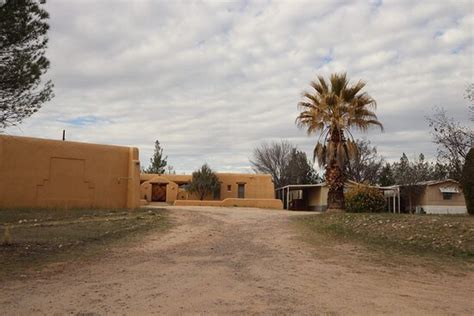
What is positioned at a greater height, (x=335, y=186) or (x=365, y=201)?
(x=335, y=186)

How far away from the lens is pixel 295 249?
11.9 meters

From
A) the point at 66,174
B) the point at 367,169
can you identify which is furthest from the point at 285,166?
the point at 66,174

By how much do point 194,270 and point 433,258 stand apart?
17.2 feet

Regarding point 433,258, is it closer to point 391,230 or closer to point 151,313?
point 391,230

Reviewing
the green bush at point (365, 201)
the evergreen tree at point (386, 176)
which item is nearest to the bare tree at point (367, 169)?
the evergreen tree at point (386, 176)

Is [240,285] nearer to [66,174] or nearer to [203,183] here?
[66,174]

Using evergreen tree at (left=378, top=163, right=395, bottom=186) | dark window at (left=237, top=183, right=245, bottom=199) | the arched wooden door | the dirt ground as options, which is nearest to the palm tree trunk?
the dirt ground

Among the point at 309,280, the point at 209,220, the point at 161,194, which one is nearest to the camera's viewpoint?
the point at 309,280

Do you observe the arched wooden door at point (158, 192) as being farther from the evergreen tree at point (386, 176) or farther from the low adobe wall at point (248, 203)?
the evergreen tree at point (386, 176)

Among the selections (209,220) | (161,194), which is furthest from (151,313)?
(161,194)

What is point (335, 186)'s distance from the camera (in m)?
22.7

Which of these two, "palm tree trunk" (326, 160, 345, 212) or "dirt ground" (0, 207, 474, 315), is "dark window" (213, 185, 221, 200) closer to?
"palm tree trunk" (326, 160, 345, 212)

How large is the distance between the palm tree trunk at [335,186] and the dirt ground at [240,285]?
10.5 meters

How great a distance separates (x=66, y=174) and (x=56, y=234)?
1159 cm
